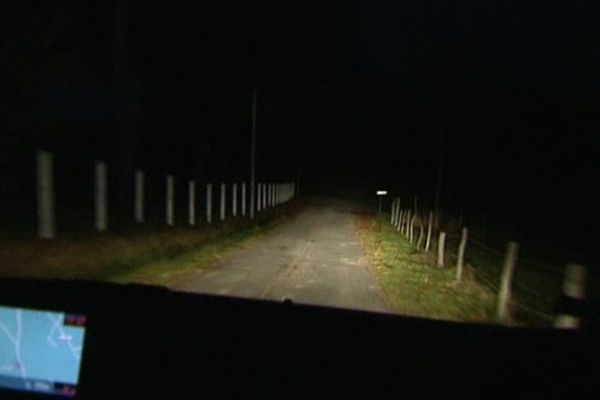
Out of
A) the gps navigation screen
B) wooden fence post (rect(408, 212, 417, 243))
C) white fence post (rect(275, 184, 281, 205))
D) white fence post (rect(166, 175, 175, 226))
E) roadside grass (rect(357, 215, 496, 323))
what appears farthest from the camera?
white fence post (rect(275, 184, 281, 205))

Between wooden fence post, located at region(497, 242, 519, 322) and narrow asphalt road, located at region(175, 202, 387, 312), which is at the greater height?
wooden fence post, located at region(497, 242, 519, 322)

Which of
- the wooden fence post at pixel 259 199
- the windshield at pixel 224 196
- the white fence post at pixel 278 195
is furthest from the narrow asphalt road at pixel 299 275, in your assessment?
the white fence post at pixel 278 195

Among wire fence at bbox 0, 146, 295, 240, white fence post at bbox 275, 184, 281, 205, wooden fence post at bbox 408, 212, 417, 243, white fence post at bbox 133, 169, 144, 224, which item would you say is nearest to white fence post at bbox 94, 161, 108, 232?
wire fence at bbox 0, 146, 295, 240

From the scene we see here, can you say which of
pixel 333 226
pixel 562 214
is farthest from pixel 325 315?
pixel 562 214

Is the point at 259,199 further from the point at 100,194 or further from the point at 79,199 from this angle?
the point at 100,194

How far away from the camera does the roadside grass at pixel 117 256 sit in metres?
15.8

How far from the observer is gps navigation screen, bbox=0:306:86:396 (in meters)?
2.87

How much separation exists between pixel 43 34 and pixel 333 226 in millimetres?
18762

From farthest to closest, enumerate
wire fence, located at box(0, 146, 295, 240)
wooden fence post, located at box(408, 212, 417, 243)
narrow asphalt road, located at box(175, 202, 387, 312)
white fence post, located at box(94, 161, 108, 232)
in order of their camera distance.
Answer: wooden fence post, located at box(408, 212, 417, 243), white fence post, located at box(94, 161, 108, 232), wire fence, located at box(0, 146, 295, 240), narrow asphalt road, located at box(175, 202, 387, 312)

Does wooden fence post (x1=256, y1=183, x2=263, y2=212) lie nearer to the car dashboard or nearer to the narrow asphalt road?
the narrow asphalt road

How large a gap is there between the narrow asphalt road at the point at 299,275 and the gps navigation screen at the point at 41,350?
424 inches

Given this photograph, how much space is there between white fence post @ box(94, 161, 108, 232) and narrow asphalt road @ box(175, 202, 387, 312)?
3.52 metres

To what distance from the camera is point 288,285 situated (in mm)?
16344

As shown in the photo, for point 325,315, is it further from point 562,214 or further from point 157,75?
point 562,214
